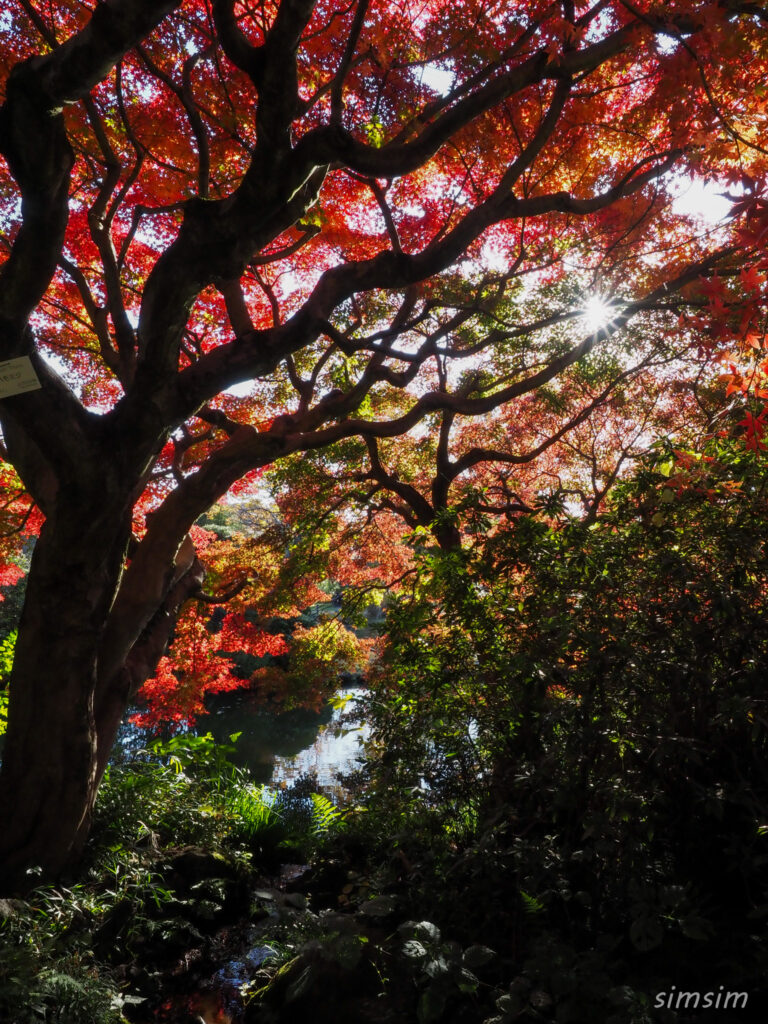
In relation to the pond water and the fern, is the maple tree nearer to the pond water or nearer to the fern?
the fern

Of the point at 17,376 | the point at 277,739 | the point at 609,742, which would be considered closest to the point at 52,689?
the point at 17,376

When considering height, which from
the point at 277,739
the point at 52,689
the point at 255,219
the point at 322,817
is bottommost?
the point at 322,817

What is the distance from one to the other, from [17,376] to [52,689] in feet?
5.57

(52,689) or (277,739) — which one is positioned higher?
(277,739)

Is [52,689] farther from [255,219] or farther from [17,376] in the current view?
[255,219]

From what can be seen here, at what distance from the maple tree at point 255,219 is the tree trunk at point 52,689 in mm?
12

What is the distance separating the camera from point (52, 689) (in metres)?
3.38

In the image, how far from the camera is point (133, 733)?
39.8 ft

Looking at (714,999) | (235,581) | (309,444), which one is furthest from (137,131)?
(714,999)

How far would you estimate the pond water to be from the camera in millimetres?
10570

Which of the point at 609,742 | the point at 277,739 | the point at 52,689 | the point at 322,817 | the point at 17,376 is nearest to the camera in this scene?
the point at 609,742

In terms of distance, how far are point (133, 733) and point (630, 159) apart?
12.1 m

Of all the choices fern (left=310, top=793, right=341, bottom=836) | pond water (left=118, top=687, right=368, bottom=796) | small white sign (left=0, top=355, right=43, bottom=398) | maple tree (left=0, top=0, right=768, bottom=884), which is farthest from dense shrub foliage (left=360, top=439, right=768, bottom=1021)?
pond water (left=118, top=687, right=368, bottom=796)

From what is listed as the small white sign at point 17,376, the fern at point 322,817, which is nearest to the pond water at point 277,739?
the fern at point 322,817
